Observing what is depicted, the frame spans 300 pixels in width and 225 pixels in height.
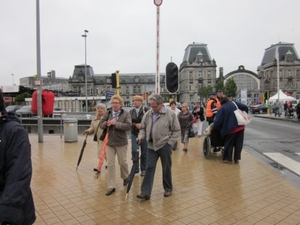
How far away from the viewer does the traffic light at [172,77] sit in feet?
27.9

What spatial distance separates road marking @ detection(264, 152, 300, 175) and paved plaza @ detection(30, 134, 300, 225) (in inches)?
26.1

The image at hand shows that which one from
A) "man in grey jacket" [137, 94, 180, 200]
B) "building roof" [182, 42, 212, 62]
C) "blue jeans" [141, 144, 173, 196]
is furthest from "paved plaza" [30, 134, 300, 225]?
"building roof" [182, 42, 212, 62]

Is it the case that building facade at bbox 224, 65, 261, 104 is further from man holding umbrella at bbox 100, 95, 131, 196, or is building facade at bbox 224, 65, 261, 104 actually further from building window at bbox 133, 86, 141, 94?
man holding umbrella at bbox 100, 95, 131, 196

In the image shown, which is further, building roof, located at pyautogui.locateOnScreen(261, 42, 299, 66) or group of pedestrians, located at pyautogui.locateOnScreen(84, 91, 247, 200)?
building roof, located at pyautogui.locateOnScreen(261, 42, 299, 66)

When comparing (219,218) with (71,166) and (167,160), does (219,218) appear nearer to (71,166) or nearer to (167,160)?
(167,160)

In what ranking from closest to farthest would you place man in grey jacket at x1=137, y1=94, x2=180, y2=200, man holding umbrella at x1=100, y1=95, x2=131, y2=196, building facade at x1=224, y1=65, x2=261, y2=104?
man in grey jacket at x1=137, y1=94, x2=180, y2=200
man holding umbrella at x1=100, y1=95, x2=131, y2=196
building facade at x1=224, y1=65, x2=261, y2=104

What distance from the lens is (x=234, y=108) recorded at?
315 inches

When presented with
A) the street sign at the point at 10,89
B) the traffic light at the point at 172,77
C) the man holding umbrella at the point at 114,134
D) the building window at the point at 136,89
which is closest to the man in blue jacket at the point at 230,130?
the traffic light at the point at 172,77

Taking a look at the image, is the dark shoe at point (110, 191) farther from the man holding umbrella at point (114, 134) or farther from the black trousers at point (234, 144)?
the black trousers at point (234, 144)

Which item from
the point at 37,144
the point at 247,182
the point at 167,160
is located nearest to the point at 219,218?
the point at 167,160

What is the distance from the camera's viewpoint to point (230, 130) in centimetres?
791

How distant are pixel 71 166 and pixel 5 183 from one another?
5.61 metres

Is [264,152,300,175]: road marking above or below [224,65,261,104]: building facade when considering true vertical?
below

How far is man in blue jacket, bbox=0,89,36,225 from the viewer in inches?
80.0
